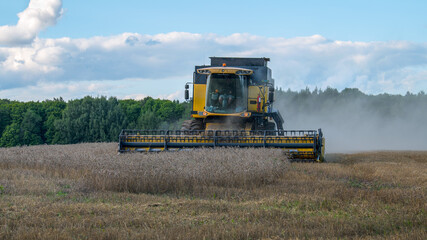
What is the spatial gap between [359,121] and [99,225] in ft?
135

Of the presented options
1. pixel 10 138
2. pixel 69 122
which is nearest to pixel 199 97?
pixel 69 122

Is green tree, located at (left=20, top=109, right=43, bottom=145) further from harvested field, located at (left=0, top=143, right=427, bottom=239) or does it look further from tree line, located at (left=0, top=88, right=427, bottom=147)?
harvested field, located at (left=0, top=143, right=427, bottom=239)

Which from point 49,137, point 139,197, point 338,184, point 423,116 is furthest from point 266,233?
point 49,137

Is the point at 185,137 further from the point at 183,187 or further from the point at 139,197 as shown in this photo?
the point at 139,197

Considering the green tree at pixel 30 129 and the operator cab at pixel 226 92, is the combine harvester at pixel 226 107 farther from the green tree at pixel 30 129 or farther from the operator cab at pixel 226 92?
the green tree at pixel 30 129

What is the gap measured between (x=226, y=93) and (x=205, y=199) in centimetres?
953

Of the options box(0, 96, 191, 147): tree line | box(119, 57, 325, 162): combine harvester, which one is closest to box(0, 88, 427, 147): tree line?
box(0, 96, 191, 147): tree line

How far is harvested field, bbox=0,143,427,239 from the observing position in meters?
6.02

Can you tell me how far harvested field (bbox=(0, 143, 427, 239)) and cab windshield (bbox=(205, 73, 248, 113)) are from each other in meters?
4.68

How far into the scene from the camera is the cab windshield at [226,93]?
17625mm

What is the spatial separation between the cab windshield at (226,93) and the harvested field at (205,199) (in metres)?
4.68

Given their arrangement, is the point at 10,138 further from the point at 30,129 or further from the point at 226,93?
the point at 226,93

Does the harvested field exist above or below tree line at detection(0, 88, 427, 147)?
below

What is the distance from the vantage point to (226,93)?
17766mm
